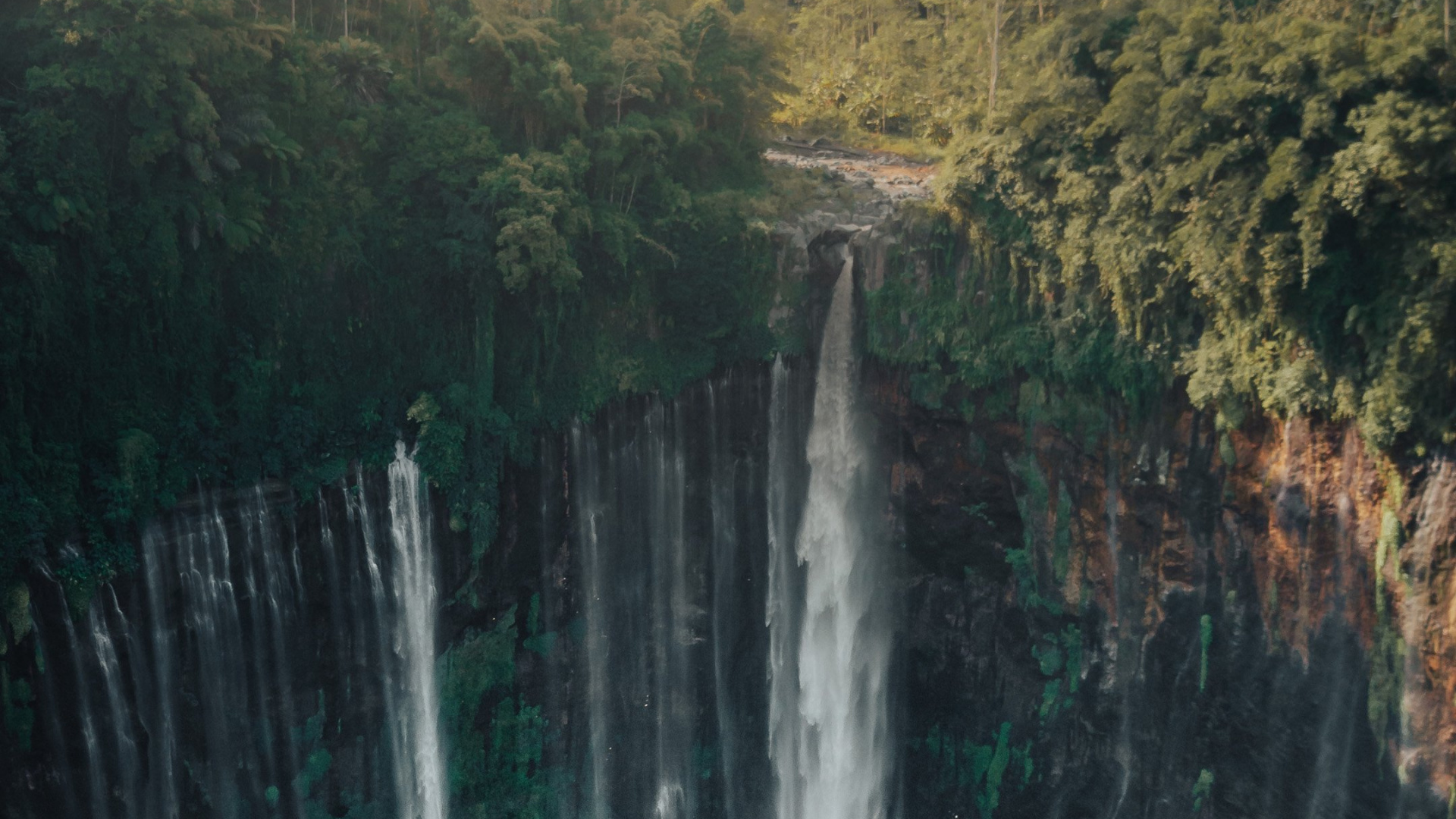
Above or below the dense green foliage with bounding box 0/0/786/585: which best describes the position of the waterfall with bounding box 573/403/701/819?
below

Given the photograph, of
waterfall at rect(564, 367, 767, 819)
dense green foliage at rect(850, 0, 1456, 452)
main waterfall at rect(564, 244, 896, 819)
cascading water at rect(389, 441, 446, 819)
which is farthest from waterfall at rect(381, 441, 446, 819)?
dense green foliage at rect(850, 0, 1456, 452)

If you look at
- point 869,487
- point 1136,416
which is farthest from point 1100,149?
point 869,487

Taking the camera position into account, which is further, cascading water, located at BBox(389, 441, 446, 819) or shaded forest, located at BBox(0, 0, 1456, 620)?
cascading water, located at BBox(389, 441, 446, 819)

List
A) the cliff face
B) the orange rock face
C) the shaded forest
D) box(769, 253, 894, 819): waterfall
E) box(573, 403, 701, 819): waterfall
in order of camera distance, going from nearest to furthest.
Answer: the shaded forest, the orange rock face, the cliff face, box(573, 403, 701, 819): waterfall, box(769, 253, 894, 819): waterfall

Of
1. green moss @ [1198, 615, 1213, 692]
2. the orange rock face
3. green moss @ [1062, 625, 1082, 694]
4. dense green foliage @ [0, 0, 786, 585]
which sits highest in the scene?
dense green foliage @ [0, 0, 786, 585]

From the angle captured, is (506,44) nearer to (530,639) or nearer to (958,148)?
(958,148)

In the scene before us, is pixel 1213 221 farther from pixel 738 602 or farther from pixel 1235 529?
pixel 738 602

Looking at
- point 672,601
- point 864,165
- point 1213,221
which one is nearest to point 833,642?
point 672,601

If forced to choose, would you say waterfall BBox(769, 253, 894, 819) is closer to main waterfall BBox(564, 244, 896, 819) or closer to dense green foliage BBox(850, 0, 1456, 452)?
main waterfall BBox(564, 244, 896, 819)
